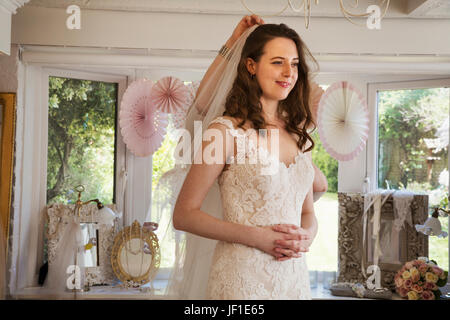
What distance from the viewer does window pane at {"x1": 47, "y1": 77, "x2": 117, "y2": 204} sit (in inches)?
133

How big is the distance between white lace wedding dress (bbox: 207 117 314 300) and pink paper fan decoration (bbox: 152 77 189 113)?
1.80 m

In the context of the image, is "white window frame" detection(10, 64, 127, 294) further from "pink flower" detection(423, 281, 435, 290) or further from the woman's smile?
the woman's smile

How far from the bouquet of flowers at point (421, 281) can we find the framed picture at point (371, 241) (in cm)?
34

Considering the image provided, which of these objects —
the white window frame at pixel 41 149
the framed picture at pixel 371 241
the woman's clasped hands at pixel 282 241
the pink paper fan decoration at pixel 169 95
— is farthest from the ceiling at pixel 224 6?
the woman's clasped hands at pixel 282 241

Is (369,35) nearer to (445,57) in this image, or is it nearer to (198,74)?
(445,57)

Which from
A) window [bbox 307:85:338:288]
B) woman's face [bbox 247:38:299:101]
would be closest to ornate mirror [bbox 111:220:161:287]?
window [bbox 307:85:338:288]

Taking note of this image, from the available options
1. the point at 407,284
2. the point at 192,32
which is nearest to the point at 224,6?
the point at 192,32

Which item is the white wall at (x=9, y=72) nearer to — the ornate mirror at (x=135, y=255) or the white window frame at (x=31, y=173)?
the white window frame at (x=31, y=173)

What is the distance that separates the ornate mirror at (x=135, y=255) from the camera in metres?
3.25

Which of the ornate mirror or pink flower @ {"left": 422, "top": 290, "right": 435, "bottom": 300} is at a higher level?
the ornate mirror

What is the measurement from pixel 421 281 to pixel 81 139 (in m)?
2.36

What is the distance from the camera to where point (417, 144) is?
3.47 m
